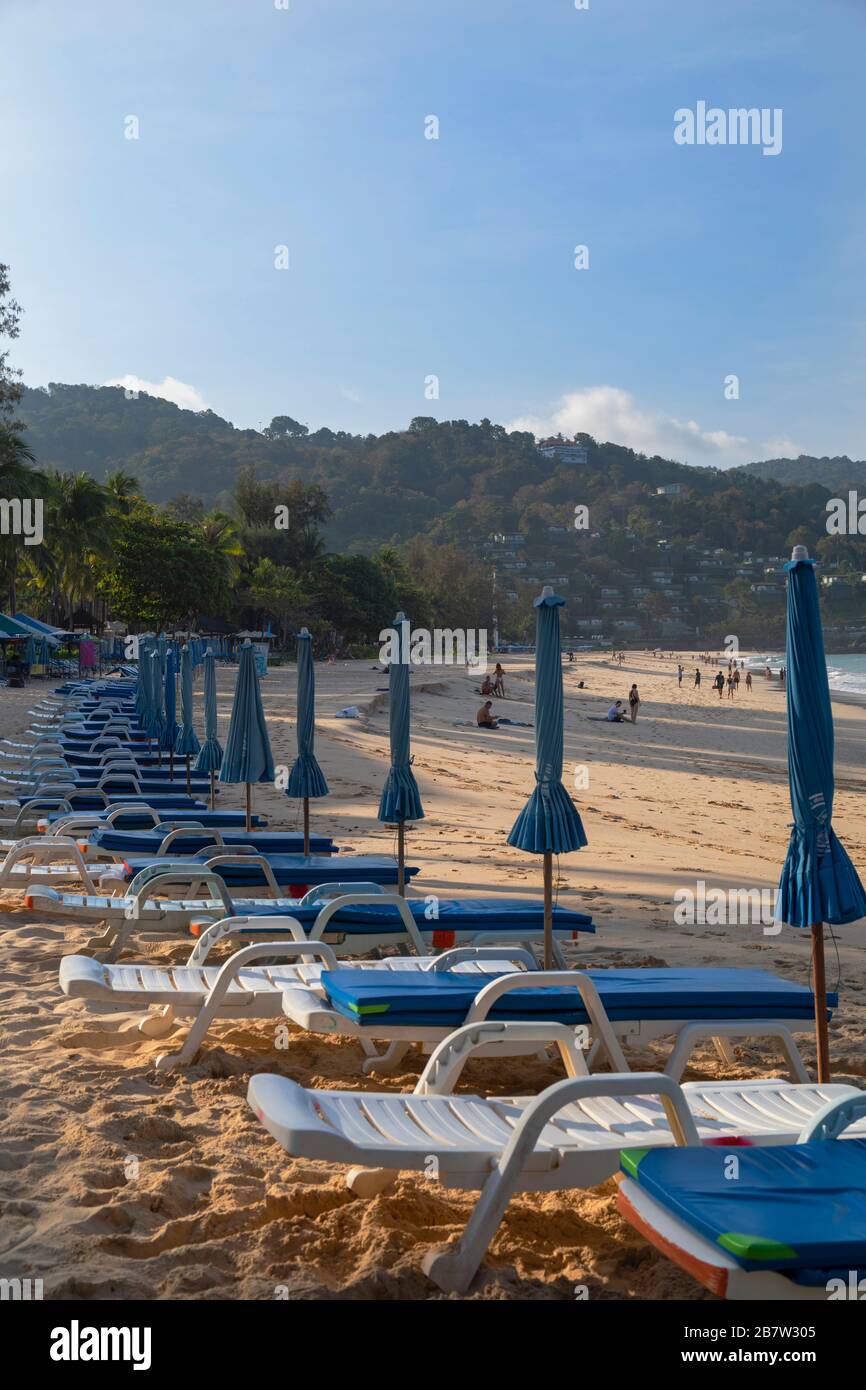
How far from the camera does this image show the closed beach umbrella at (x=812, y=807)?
3.59 m

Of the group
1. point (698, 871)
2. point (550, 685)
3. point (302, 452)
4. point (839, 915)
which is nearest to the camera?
point (839, 915)

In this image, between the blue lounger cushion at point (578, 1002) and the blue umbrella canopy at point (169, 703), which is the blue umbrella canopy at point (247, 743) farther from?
the blue lounger cushion at point (578, 1002)

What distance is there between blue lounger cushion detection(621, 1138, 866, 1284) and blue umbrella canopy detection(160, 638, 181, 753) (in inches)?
423

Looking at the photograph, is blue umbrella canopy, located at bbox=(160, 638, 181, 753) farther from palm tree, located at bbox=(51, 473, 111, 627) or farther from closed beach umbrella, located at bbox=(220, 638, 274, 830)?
palm tree, located at bbox=(51, 473, 111, 627)

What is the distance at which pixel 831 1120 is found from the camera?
2.81 m

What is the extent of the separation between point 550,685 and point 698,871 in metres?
5.47

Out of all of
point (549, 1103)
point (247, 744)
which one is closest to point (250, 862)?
point (247, 744)

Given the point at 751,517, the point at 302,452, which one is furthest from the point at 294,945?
the point at 302,452

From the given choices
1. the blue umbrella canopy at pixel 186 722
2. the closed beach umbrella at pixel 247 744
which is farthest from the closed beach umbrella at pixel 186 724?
the closed beach umbrella at pixel 247 744

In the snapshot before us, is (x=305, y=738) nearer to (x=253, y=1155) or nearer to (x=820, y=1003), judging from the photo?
(x=253, y=1155)
